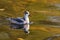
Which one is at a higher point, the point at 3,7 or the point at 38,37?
the point at 3,7

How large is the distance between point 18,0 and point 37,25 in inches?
19.6

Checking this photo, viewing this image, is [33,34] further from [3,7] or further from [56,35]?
[3,7]

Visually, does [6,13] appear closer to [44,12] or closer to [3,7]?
[3,7]

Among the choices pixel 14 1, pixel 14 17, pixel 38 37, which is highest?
pixel 14 1

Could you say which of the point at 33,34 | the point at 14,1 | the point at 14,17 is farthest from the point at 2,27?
the point at 14,1

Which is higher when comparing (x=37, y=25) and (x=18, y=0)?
(x=18, y=0)

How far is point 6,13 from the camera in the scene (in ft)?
7.24

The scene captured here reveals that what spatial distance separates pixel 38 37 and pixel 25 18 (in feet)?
0.78

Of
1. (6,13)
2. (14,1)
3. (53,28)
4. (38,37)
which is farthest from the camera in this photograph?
(14,1)

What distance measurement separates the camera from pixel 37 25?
81.6 inches

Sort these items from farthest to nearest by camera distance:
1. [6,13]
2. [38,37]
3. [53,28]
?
[6,13], [53,28], [38,37]

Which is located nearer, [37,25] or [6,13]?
[37,25]

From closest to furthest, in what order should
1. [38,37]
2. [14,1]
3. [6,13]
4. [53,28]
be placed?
[38,37] < [53,28] < [6,13] < [14,1]

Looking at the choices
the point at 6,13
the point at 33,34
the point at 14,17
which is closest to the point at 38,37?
the point at 33,34
